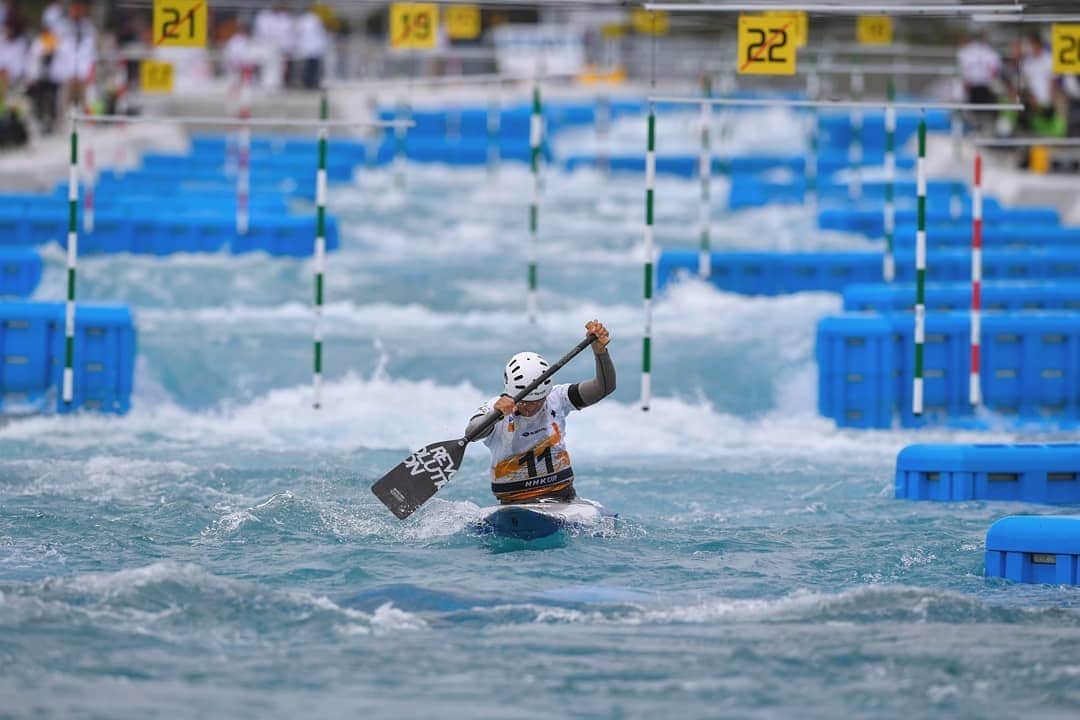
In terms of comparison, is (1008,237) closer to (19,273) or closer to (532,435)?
(19,273)

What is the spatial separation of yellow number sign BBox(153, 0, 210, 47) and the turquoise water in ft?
8.26

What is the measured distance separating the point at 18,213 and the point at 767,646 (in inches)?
484

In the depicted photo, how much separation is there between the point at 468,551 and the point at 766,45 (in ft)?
13.0

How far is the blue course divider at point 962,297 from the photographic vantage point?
14531 mm

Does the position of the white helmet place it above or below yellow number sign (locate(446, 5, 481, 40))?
below

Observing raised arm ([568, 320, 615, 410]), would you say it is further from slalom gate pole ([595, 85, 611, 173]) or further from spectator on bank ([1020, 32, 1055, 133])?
slalom gate pole ([595, 85, 611, 173])

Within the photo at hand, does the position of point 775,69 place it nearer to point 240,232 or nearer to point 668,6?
point 668,6

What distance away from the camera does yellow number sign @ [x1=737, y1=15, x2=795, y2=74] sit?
1169 cm

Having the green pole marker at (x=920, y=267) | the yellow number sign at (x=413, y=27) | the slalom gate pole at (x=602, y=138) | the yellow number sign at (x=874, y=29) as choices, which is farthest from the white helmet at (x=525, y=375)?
the slalom gate pole at (x=602, y=138)

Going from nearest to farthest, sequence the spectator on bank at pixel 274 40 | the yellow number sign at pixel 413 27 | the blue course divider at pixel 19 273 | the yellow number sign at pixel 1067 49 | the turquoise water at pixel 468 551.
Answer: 1. the turquoise water at pixel 468 551
2. the yellow number sign at pixel 1067 49
3. the yellow number sign at pixel 413 27
4. the blue course divider at pixel 19 273
5. the spectator on bank at pixel 274 40

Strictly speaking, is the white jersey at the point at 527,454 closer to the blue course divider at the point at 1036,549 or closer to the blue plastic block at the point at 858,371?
the blue course divider at the point at 1036,549

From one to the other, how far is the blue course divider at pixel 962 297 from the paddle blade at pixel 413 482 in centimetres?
553

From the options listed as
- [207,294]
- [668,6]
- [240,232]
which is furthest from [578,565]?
[240,232]

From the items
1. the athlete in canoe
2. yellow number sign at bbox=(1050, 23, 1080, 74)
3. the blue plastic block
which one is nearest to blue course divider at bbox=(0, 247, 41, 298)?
the blue plastic block
